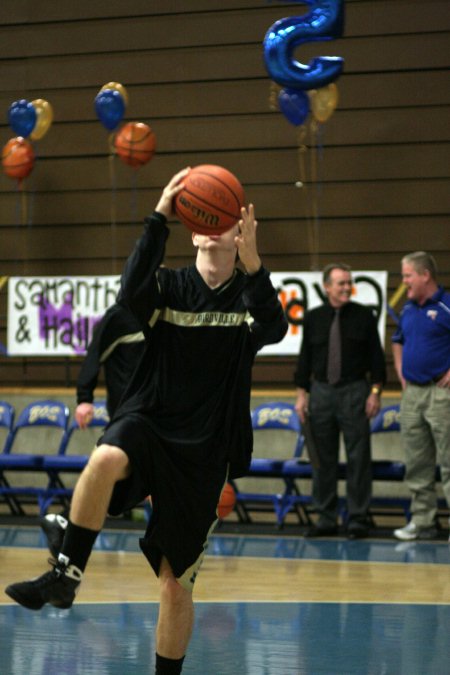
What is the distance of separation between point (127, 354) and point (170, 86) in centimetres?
543

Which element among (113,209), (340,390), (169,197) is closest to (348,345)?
(340,390)

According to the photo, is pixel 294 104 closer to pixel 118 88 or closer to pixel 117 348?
pixel 118 88

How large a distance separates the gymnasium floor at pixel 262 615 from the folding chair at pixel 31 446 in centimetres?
141

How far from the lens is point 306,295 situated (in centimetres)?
1047

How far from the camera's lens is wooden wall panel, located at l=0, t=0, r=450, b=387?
36.5 feet

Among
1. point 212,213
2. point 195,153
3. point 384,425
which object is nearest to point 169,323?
point 212,213

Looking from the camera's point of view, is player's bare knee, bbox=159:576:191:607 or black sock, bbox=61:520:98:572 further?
player's bare knee, bbox=159:576:191:607

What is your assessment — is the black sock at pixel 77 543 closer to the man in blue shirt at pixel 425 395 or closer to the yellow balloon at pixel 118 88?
the man in blue shirt at pixel 425 395

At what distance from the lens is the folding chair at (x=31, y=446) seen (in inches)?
408

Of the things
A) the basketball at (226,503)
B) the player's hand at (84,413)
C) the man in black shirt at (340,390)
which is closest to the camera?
the player's hand at (84,413)

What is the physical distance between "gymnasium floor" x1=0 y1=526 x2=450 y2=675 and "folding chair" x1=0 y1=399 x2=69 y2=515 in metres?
1.41

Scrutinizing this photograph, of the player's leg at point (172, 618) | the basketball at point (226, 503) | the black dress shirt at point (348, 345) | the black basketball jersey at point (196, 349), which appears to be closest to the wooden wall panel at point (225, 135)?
the black dress shirt at point (348, 345)

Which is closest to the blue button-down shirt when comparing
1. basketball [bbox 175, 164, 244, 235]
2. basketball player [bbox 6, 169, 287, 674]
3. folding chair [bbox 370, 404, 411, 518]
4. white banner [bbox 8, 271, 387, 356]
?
folding chair [bbox 370, 404, 411, 518]

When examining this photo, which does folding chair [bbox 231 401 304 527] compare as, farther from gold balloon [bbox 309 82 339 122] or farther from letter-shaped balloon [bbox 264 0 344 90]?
letter-shaped balloon [bbox 264 0 344 90]
